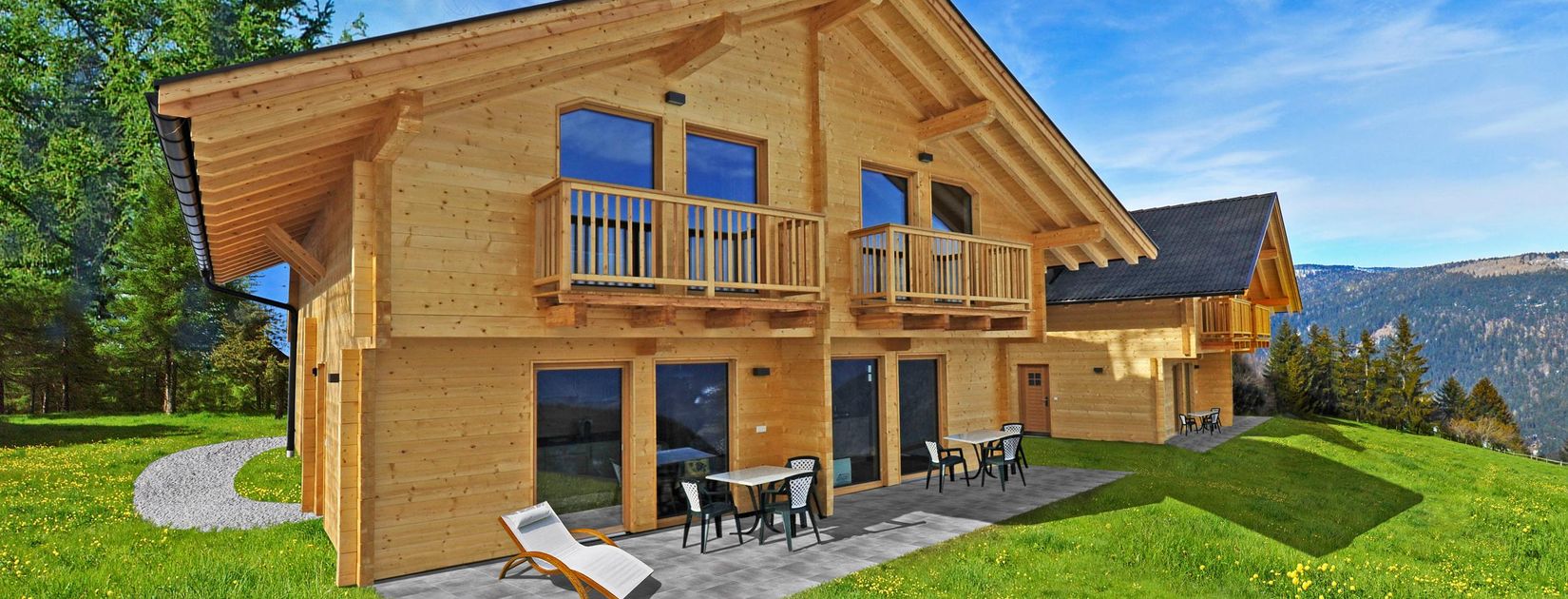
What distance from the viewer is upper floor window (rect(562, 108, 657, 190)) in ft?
28.6

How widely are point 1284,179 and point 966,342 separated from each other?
6087 inches

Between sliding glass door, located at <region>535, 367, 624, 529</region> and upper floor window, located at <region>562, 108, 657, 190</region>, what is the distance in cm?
220

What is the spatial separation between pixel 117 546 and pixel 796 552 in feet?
24.3

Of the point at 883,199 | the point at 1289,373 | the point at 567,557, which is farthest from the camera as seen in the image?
the point at 1289,373

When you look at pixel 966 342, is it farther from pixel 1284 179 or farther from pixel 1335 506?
pixel 1284 179

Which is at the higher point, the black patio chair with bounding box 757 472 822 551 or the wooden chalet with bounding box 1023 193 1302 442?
the wooden chalet with bounding box 1023 193 1302 442

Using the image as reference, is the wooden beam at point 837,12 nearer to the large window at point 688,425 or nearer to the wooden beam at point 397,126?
the large window at point 688,425

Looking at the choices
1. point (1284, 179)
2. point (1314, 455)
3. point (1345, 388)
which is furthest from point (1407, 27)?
point (1284, 179)

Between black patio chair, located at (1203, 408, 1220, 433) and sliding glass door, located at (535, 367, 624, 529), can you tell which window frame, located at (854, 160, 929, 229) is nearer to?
sliding glass door, located at (535, 367, 624, 529)

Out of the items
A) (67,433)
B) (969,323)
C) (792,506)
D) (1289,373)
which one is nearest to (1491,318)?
(1289,373)

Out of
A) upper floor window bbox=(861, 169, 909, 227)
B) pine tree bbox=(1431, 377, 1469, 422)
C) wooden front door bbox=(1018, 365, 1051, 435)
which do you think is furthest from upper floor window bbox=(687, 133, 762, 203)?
pine tree bbox=(1431, 377, 1469, 422)

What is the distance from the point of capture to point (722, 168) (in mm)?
10062

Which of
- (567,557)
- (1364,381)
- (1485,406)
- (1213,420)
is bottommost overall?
(1485,406)

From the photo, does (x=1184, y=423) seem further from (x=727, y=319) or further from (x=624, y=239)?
(x=624, y=239)
